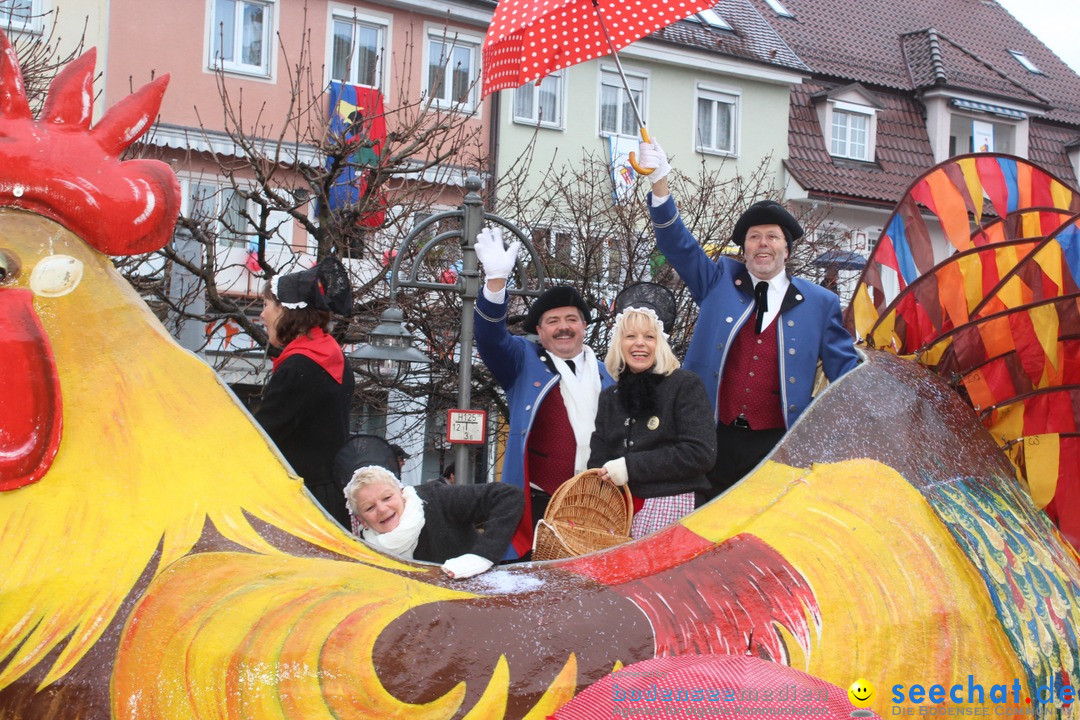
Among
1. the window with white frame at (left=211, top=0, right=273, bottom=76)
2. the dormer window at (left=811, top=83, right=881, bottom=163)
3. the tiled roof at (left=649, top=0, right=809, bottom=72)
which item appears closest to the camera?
the window with white frame at (left=211, top=0, right=273, bottom=76)

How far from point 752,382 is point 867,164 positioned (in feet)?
53.4

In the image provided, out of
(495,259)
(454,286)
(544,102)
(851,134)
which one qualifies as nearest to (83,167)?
(495,259)

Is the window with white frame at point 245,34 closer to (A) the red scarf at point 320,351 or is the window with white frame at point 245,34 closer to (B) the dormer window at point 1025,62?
(A) the red scarf at point 320,351

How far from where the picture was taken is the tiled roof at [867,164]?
17.3 m

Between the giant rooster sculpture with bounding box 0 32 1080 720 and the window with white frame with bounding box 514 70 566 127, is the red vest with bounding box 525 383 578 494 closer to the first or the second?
the giant rooster sculpture with bounding box 0 32 1080 720

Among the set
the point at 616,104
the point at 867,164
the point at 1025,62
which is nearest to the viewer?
the point at 616,104

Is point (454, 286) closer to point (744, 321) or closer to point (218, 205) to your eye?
point (744, 321)

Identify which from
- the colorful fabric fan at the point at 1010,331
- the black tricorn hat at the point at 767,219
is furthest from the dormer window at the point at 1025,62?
the black tricorn hat at the point at 767,219

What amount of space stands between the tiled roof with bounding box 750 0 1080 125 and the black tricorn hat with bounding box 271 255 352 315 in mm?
16911

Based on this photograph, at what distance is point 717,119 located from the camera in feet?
56.4

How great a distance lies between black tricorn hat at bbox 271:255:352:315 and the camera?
3.12m

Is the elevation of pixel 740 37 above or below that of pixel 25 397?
above

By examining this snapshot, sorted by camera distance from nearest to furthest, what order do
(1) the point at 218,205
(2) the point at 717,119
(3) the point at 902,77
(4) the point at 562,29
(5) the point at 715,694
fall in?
(5) the point at 715,694
(4) the point at 562,29
(1) the point at 218,205
(2) the point at 717,119
(3) the point at 902,77

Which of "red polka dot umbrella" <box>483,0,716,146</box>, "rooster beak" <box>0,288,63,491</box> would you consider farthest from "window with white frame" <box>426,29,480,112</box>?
"rooster beak" <box>0,288,63,491</box>
